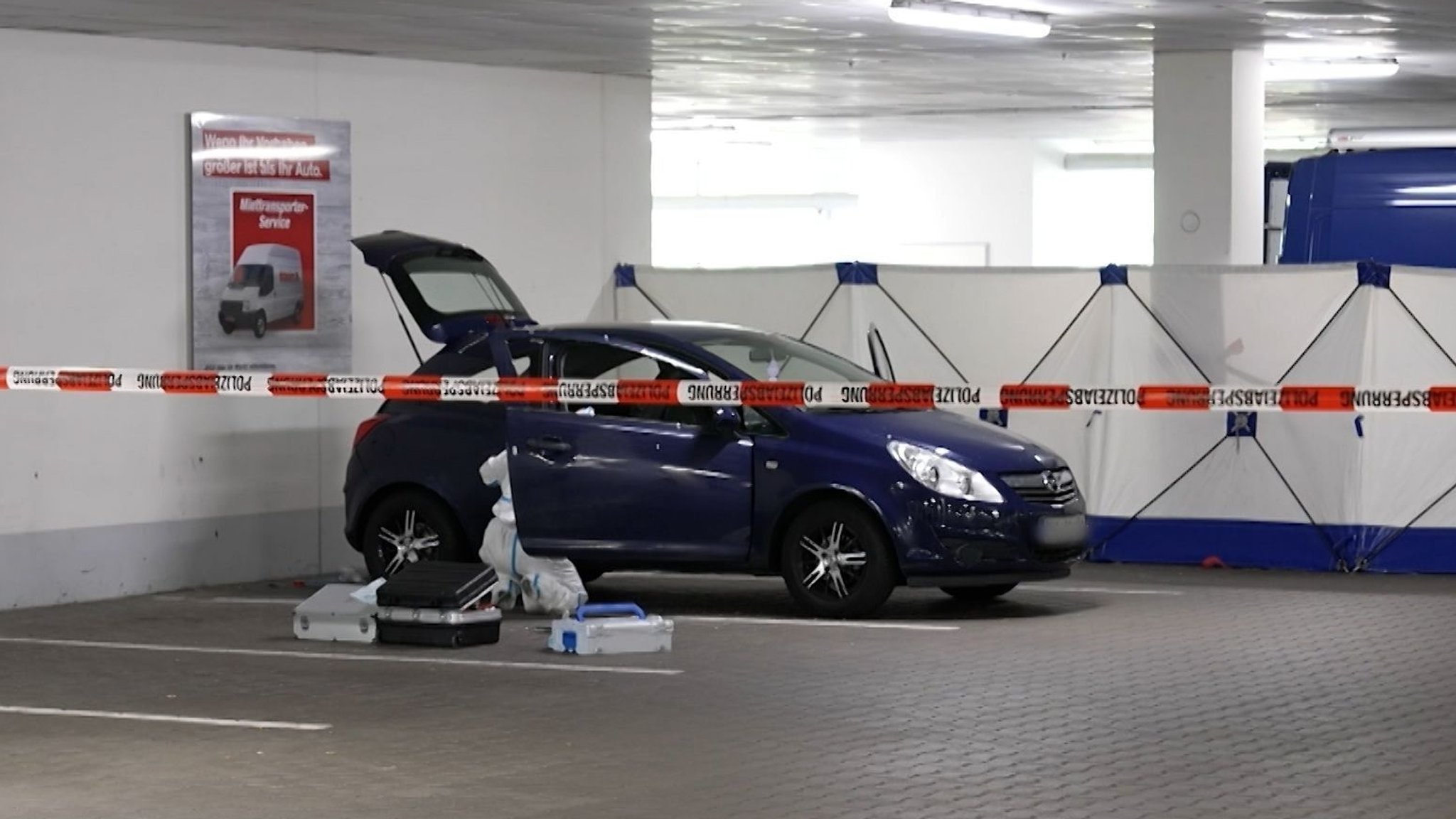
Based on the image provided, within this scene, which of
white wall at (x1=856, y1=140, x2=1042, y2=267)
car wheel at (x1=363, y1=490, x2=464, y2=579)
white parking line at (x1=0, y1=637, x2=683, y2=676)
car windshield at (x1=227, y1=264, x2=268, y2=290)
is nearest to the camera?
white parking line at (x1=0, y1=637, x2=683, y2=676)

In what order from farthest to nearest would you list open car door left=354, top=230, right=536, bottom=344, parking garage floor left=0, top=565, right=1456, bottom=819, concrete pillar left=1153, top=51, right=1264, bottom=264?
concrete pillar left=1153, top=51, right=1264, bottom=264 → open car door left=354, top=230, right=536, bottom=344 → parking garage floor left=0, top=565, right=1456, bottom=819

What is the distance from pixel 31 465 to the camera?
1442 centimetres

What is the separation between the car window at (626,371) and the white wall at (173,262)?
3.27 meters

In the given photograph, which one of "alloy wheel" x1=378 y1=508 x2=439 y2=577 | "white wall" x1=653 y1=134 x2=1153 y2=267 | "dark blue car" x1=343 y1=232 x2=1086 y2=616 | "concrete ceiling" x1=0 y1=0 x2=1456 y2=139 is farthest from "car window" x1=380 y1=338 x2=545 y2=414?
"white wall" x1=653 y1=134 x2=1153 y2=267

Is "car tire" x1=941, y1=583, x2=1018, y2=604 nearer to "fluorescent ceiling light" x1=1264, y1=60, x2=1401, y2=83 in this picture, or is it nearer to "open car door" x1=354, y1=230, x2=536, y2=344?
"open car door" x1=354, y1=230, x2=536, y2=344

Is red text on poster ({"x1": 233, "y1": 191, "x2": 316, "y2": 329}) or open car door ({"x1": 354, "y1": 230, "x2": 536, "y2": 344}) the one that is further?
red text on poster ({"x1": 233, "y1": 191, "x2": 316, "y2": 329})

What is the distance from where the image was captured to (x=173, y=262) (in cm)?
1527

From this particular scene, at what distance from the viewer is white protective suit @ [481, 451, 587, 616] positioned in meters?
13.3

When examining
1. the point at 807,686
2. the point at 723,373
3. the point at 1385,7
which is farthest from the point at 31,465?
the point at 1385,7

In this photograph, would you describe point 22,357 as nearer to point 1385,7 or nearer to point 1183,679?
point 1183,679

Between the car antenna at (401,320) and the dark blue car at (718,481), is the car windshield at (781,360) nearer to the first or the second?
the dark blue car at (718,481)

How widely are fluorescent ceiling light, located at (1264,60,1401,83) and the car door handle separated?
8510mm

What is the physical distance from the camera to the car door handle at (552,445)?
13203 mm

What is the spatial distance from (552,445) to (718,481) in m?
1.04
